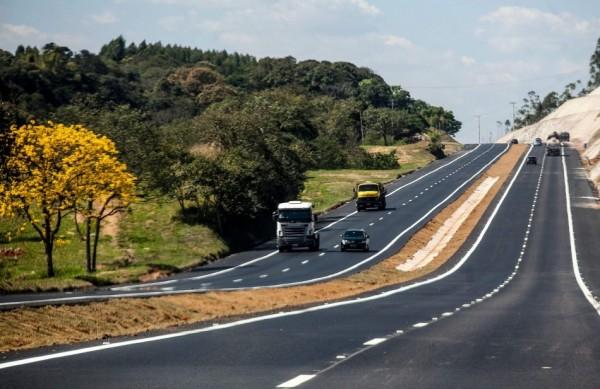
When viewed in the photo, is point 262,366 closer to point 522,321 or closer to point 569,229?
point 522,321

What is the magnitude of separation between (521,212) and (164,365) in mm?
87364

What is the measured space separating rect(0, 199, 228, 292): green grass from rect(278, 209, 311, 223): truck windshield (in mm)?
5766

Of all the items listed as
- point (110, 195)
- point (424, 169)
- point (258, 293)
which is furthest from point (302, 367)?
point (424, 169)

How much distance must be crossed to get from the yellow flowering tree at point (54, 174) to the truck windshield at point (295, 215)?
546 inches

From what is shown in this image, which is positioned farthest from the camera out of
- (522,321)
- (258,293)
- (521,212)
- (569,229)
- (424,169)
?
(424,169)

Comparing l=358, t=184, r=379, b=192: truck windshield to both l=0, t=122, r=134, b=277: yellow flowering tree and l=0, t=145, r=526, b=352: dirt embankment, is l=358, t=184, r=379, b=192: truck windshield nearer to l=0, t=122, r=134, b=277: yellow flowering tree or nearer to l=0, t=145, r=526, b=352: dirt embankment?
l=0, t=122, r=134, b=277: yellow flowering tree

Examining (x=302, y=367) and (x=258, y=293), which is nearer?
(x=302, y=367)

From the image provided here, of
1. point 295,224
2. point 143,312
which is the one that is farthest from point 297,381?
point 295,224

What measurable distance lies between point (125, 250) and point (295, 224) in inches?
466

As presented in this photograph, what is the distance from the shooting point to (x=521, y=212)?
97.9 metres

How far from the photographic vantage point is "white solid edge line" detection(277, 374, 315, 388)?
1196cm

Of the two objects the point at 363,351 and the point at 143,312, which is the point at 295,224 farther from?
the point at 363,351

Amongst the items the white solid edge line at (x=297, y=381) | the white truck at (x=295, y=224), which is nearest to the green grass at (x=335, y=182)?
the white truck at (x=295, y=224)

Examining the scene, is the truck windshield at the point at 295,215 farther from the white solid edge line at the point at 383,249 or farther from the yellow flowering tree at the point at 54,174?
the yellow flowering tree at the point at 54,174
